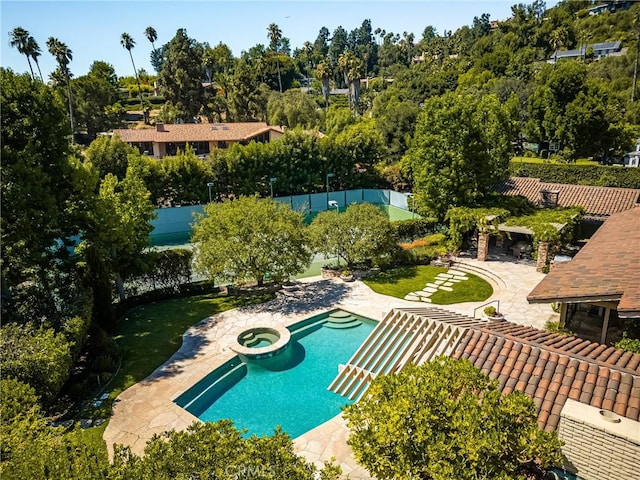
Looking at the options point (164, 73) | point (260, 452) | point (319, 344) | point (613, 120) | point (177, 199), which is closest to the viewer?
point (260, 452)

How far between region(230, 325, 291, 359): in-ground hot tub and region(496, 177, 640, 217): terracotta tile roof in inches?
906

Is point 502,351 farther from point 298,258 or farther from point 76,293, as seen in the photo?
point 76,293

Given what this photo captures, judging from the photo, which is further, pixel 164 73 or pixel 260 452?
pixel 164 73

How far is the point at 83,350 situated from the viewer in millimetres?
17922

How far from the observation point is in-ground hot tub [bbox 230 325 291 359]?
1851 cm

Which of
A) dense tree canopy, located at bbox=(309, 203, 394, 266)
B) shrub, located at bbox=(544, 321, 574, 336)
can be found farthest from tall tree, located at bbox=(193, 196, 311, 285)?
shrub, located at bbox=(544, 321, 574, 336)

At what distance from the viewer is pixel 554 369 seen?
10.8m

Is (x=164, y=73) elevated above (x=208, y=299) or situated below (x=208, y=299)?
above

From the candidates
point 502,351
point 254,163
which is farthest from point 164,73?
point 502,351

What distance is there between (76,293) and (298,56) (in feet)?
514

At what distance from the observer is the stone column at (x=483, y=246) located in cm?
2828

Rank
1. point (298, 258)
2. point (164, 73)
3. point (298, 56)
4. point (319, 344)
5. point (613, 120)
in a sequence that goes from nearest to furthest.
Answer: point (319, 344)
point (298, 258)
point (613, 120)
point (164, 73)
point (298, 56)

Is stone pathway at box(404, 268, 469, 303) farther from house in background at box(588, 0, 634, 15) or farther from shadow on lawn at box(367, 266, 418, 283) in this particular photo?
house in background at box(588, 0, 634, 15)

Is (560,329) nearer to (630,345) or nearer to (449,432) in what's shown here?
(630,345)
